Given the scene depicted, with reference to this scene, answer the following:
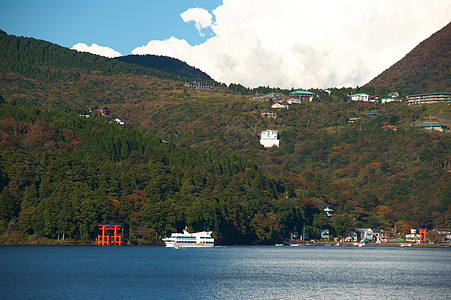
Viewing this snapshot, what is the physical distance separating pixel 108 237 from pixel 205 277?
216 ft

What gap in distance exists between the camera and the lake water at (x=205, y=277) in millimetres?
68562

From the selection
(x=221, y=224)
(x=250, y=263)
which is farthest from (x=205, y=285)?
(x=221, y=224)

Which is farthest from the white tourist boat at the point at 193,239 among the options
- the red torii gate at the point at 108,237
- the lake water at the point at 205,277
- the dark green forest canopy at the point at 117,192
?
the lake water at the point at 205,277

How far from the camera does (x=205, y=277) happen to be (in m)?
84.1

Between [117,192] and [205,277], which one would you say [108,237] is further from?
[205,277]

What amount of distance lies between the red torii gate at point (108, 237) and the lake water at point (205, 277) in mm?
22306

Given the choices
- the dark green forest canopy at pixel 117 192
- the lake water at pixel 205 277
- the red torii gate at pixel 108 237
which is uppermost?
the dark green forest canopy at pixel 117 192

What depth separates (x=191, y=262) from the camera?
109m

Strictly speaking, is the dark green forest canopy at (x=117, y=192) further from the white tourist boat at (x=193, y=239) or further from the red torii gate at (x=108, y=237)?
the white tourist boat at (x=193, y=239)

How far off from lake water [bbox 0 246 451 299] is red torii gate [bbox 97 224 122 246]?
73.2 ft

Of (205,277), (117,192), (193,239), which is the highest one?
→ (117,192)

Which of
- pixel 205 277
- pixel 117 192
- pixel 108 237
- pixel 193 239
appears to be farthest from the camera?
pixel 117 192

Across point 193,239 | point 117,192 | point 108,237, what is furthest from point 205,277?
point 117,192

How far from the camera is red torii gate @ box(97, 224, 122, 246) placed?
142 meters
